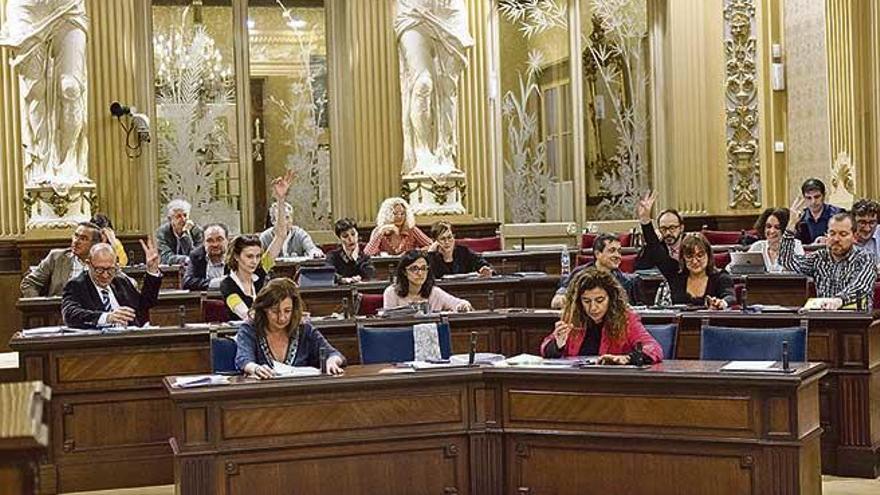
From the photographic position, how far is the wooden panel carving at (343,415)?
19.5 feet

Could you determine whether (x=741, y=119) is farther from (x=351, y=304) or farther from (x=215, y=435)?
(x=215, y=435)

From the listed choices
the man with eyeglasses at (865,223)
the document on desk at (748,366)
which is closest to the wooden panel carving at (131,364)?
the document on desk at (748,366)

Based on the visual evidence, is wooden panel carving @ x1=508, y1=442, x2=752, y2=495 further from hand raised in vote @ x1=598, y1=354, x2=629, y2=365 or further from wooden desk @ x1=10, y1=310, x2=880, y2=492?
wooden desk @ x1=10, y1=310, x2=880, y2=492

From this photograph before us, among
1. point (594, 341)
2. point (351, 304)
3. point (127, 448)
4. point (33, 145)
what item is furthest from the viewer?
point (33, 145)

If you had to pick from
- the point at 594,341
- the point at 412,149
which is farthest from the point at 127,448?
the point at 412,149

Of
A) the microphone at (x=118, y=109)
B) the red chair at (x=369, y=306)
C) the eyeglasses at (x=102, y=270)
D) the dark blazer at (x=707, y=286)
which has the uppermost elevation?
the microphone at (x=118, y=109)

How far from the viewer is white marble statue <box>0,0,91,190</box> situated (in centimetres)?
1191

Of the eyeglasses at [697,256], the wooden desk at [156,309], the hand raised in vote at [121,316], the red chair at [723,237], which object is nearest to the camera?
the hand raised in vote at [121,316]

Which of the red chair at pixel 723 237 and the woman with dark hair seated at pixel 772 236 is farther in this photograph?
the red chair at pixel 723 237

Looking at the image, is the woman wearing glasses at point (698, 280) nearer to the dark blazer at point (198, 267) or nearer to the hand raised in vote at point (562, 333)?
the hand raised in vote at point (562, 333)

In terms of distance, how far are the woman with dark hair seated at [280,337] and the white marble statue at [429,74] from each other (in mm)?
6764

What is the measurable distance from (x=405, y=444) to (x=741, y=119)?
354 inches

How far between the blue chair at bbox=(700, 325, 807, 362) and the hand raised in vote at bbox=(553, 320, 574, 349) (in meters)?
0.62

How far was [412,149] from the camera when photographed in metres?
13.2
